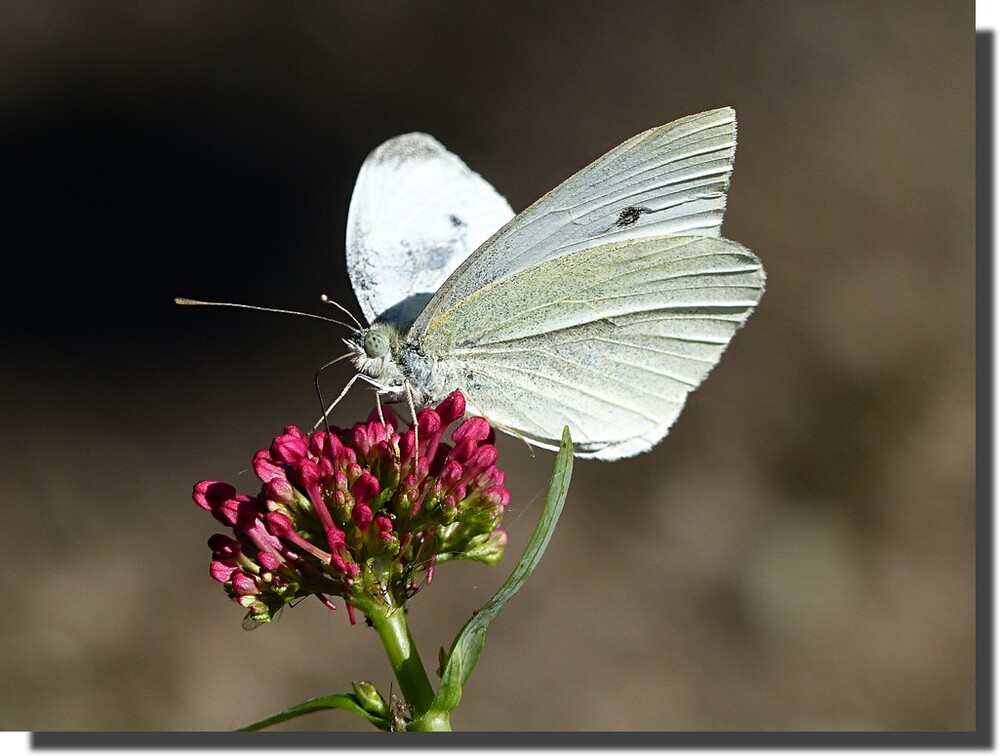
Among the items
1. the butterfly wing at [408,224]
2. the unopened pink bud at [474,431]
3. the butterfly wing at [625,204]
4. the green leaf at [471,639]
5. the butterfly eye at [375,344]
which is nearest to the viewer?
the green leaf at [471,639]

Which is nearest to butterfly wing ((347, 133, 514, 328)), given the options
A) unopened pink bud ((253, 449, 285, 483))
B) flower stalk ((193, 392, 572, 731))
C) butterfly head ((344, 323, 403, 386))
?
butterfly head ((344, 323, 403, 386))

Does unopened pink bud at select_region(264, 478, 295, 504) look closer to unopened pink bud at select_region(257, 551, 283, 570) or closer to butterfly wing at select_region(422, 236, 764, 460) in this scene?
unopened pink bud at select_region(257, 551, 283, 570)

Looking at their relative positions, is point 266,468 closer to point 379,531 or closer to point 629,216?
point 379,531

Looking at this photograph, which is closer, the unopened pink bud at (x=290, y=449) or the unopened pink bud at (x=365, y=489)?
the unopened pink bud at (x=365, y=489)

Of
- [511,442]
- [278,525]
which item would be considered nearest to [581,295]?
[278,525]

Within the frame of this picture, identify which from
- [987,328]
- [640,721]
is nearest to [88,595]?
[640,721]

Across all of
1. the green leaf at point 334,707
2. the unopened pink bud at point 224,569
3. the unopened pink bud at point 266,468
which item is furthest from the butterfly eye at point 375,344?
the green leaf at point 334,707

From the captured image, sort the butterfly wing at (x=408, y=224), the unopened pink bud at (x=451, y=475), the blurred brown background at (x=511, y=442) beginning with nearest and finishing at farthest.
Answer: the unopened pink bud at (x=451, y=475), the butterfly wing at (x=408, y=224), the blurred brown background at (x=511, y=442)

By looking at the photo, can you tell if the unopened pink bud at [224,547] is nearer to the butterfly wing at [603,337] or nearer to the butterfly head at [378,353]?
the butterfly head at [378,353]
